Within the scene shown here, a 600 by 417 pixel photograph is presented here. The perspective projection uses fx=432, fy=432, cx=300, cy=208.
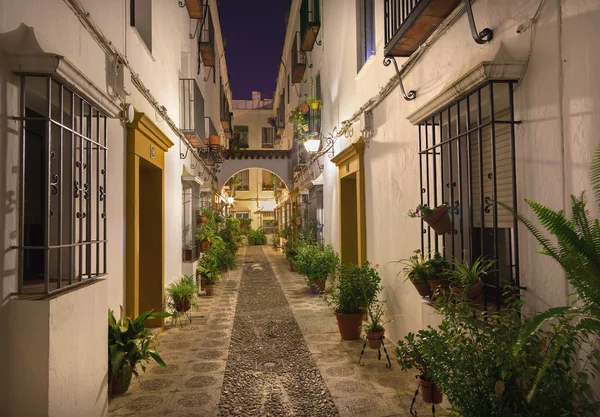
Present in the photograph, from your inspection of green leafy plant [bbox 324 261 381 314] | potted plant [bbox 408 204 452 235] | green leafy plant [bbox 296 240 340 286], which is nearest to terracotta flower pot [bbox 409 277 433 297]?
potted plant [bbox 408 204 452 235]

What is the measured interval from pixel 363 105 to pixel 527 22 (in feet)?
14.1

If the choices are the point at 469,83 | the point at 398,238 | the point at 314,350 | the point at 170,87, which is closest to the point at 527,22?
the point at 469,83

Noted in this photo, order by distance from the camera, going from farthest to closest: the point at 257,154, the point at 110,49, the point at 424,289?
the point at 257,154, the point at 110,49, the point at 424,289

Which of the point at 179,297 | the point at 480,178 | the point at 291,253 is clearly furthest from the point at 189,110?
the point at 291,253

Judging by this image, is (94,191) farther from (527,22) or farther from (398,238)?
(527,22)

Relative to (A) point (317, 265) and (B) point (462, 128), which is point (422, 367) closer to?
(B) point (462, 128)

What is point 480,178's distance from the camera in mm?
3439

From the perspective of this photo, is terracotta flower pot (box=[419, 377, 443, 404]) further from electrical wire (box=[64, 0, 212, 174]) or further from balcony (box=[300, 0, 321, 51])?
balcony (box=[300, 0, 321, 51])

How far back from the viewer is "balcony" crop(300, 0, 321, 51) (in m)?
10.6

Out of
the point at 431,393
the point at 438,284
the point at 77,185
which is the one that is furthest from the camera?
the point at 438,284

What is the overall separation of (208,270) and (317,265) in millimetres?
2710

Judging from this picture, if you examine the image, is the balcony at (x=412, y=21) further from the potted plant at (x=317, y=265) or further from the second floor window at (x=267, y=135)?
the second floor window at (x=267, y=135)

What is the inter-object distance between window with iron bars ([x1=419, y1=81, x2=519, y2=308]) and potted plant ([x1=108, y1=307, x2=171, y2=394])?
316 centimetres

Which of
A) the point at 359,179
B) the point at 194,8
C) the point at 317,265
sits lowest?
the point at 317,265
